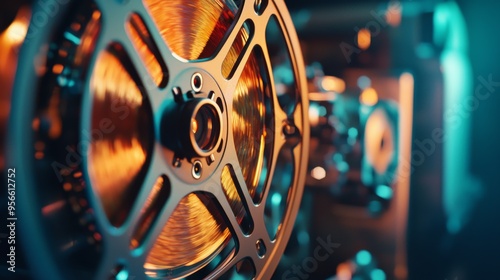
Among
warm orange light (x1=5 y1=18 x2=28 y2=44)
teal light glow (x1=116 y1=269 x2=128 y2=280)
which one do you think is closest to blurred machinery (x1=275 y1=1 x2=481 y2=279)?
teal light glow (x1=116 y1=269 x2=128 y2=280)

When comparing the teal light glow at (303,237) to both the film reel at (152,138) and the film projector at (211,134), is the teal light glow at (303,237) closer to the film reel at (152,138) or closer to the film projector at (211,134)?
the film projector at (211,134)

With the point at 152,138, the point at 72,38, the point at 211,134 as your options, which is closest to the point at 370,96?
the point at 211,134

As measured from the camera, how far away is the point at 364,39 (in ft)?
4.00

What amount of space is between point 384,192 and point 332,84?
0.92 ft

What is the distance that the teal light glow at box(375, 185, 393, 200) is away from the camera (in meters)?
1.23

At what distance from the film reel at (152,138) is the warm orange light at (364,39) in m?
0.34

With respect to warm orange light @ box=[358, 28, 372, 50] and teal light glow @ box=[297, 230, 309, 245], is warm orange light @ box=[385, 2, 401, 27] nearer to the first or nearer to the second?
warm orange light @ box=[358, 28, 372, 50]

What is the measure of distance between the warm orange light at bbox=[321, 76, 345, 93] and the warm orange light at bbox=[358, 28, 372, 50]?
9 centimetres

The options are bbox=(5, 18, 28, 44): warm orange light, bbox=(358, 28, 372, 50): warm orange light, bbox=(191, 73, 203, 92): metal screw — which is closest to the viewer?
bbox=(5, 18, 28, 44): warm orange light

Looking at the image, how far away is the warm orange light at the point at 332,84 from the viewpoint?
1216mm

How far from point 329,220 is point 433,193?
0.83ft

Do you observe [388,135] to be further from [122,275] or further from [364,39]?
[122,275]

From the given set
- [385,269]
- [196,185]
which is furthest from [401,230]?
[196,185]

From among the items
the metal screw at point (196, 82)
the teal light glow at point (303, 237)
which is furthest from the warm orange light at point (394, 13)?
the metal screw at point (196, 82)
